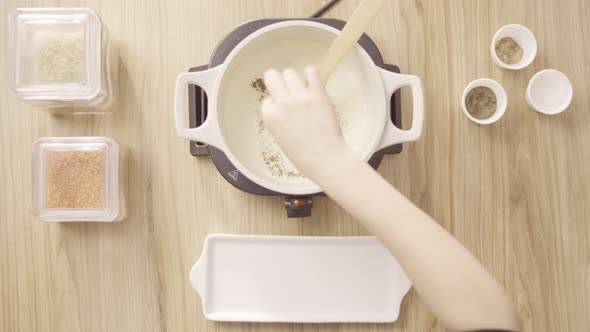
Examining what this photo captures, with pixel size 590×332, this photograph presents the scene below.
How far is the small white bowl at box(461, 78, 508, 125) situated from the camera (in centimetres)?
66

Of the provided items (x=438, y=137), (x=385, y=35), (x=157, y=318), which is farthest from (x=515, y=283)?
(x=157, y=318)

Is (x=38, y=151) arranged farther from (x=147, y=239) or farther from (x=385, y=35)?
(x=385, y=35)

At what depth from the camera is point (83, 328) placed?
0.67 m

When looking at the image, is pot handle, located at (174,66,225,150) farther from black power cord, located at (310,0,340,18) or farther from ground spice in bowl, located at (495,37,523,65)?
ground spice in bowl, located at (495,37,523,65)

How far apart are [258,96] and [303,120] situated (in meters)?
0.24

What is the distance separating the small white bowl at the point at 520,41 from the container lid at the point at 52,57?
1.93ft

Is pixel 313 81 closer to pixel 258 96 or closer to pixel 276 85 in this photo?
pixel 276 85

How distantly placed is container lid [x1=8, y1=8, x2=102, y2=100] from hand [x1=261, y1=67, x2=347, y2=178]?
1.00 feet

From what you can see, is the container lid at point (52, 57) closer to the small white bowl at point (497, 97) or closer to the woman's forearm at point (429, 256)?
the woman's forearm at point (429, 256)

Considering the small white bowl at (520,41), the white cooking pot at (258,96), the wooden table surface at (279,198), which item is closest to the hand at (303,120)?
the white cooking pot at (258,96)

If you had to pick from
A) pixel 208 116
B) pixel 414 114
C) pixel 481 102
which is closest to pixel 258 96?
pixel 208 116

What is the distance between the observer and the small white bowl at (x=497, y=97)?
2.15ft

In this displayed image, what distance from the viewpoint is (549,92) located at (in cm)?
69

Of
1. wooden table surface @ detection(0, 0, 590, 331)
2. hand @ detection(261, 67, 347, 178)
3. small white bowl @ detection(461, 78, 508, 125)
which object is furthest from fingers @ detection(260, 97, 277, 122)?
small white bowl @ detection(461, 78, 508, 125)
